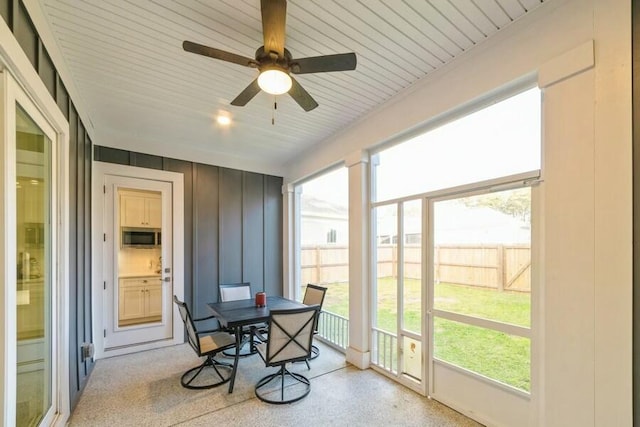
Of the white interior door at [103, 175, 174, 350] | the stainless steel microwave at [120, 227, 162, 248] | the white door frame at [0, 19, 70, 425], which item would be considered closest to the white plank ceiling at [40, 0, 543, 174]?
the white door frame at [0, 19, 70, 425]

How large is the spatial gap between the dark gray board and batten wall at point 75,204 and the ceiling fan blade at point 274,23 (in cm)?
124

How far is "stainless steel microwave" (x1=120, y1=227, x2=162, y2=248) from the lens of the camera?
3971 millimetres

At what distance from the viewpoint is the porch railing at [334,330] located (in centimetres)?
378

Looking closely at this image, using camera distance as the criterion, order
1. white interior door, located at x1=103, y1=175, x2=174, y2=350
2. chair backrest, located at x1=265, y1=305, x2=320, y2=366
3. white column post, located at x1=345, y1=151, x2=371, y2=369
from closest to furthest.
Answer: chair backrest, located at x1=265, y1=305, x2=320, y2=366, white column post, located at x1=345, y1=151, x2=371, y2=369, white interior door, located at x1=103, y1=175, x2=174, y2=350

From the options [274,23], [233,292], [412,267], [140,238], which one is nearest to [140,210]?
[140,238]

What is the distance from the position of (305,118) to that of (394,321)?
2.48 m

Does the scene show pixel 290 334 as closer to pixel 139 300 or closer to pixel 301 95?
pixel 301 95

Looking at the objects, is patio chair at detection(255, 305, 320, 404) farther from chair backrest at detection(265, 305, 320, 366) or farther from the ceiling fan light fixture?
the ceiling fan light fixture

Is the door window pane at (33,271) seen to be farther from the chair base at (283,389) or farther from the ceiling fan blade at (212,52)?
the chair base at (283,389)

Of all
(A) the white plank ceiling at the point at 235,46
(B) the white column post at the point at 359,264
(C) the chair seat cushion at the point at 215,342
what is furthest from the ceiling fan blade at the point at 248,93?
(C) the chair seat cushion at the point at 215,342

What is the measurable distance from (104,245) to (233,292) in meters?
1.74

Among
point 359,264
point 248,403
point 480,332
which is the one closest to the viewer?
point 480,332

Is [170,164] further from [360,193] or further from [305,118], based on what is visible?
[360,193]

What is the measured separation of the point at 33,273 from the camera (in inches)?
71.9
